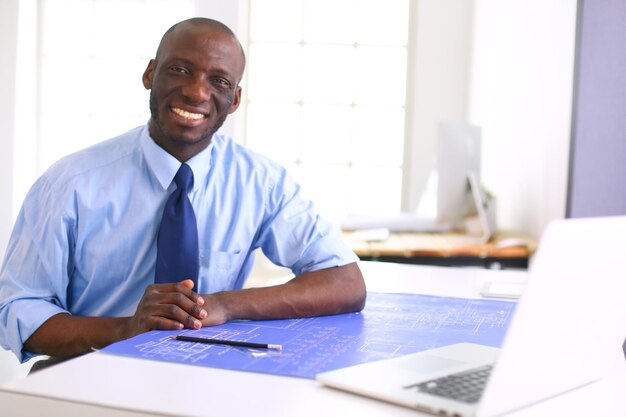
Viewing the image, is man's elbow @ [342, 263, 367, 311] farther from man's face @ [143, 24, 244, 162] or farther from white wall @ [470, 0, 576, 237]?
white wall @ [470, 0, 576, 237]

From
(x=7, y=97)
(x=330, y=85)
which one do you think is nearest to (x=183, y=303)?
(x=7, y=97)

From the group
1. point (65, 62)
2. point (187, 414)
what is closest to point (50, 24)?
point (65, 62)

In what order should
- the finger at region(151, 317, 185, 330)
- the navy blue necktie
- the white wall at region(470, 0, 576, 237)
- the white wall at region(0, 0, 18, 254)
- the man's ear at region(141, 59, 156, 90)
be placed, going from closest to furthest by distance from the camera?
the finger at region(151, 317, 185, 330) → the navy blue necktie → the man's ear at region(141, 59, 156, 90) → the white wall at region(470, 0, 576, 237) → the white wall at region(0, 0, 18, 254)

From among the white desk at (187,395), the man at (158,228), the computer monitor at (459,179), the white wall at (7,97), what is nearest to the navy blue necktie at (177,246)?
the man at (158,228)

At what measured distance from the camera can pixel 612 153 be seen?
3.09 metres

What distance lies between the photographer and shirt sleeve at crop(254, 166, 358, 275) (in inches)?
78.5

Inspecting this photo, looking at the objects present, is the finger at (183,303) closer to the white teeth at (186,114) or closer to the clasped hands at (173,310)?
the clasped hands at (173,310)

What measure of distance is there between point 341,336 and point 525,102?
3.29 metres

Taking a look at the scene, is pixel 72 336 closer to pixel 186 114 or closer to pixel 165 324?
Result: pixel 165 324

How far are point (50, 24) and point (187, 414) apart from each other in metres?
5.09

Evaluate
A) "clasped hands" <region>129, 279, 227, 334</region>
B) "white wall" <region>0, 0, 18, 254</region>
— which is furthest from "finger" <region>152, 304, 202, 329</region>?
"white wall" <region>0, 0, 18, 254</region>

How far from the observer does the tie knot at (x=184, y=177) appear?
1906 mm

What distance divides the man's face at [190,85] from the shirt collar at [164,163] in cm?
4

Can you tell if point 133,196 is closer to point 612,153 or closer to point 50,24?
point 612,153
